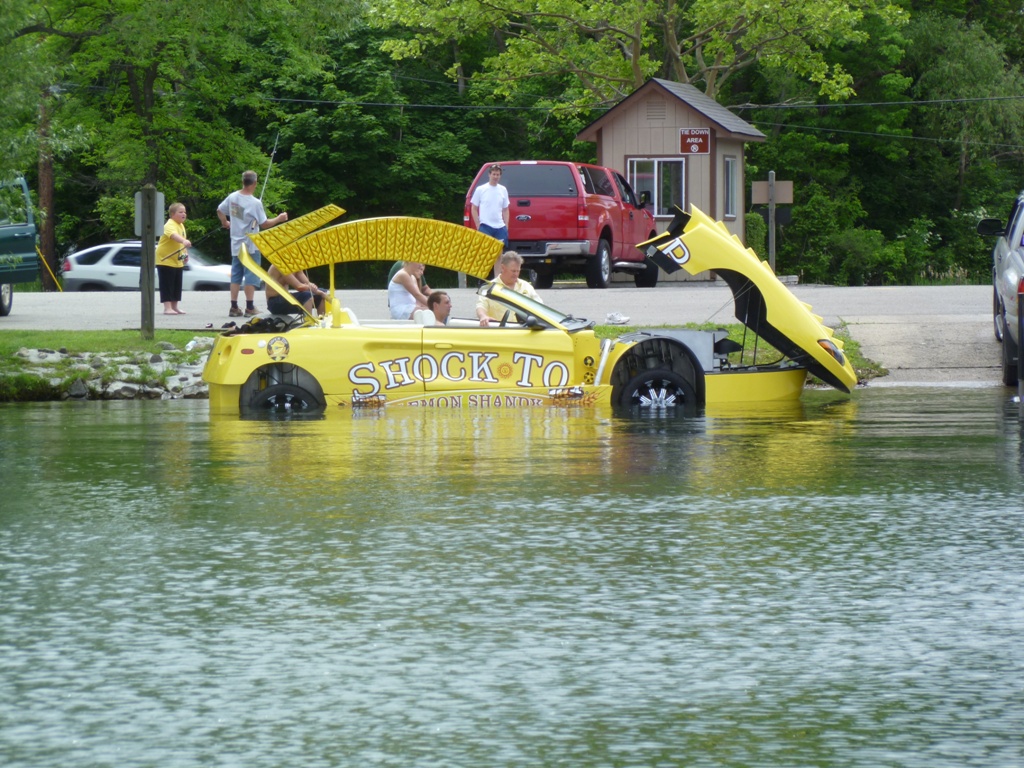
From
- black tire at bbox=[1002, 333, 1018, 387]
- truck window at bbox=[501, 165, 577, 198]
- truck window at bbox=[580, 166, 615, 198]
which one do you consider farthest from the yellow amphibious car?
truck window at bbox=[580, 166, 615, 198]

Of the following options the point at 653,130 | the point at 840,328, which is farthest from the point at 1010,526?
the point at 653,130

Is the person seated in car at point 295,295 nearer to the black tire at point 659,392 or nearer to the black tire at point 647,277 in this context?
the black tire at point 659,392

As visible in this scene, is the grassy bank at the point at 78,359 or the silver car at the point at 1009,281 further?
the grassy bank at the point at 78,359

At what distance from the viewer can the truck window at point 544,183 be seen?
29641mm

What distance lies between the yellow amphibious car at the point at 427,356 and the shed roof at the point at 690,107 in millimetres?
23069

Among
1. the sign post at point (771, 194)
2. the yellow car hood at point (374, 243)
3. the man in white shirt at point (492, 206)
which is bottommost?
the yellow car hood at point (374, 243)

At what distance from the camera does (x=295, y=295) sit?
715 inches

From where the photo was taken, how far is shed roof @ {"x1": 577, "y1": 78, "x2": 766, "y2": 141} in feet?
123

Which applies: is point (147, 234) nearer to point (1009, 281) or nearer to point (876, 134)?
point (1009, 281)

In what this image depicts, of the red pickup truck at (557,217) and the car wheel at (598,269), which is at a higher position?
the red pickup truck at (557,217)

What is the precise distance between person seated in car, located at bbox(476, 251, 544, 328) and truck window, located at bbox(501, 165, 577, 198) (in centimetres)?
1317

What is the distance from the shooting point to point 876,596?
6.40 m

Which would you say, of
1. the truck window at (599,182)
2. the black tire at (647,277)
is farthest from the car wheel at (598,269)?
the black tire at (647,277)

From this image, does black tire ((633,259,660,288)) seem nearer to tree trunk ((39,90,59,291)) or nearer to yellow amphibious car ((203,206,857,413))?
yellow amphibious car ((203,206,857,413))
